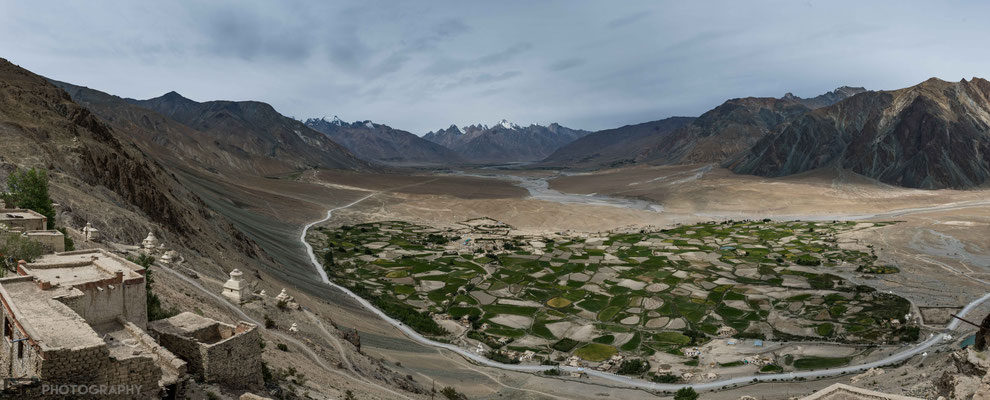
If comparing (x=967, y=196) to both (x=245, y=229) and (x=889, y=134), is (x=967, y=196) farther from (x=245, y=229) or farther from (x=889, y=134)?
(x=245, y=229)

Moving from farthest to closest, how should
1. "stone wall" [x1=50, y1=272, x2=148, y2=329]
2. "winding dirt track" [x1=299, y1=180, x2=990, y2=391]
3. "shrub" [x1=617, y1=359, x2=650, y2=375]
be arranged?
"shrub" [x1=617, y1=359, x2=650, y2=375]
"winding dirt track" [x1=299, y1=180, x2=990, y2=391]
"stone wall" [x1=50, y1=272, x2=148, y2=329]

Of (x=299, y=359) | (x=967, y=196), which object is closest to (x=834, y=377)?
(x=299, y=359)

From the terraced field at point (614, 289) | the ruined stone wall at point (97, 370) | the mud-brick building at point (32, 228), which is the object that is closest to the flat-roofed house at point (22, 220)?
the mud-brick building at point (32, 228)

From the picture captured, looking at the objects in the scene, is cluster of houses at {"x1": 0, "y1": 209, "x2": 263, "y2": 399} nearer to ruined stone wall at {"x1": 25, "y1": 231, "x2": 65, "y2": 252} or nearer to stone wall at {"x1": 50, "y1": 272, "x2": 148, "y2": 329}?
stone wall at {"x1": 50, "y1": 272, "x2": 148, "y2": 329}

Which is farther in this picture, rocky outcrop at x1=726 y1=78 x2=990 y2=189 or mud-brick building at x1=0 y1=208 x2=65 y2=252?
rocky outcrop at x1=726 y1=78 x2=990 y2=189

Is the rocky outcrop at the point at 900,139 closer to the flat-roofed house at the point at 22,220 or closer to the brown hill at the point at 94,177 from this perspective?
the brown hill at the point at 94,177

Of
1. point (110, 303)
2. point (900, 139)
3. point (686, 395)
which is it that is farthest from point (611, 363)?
point (900, 139)

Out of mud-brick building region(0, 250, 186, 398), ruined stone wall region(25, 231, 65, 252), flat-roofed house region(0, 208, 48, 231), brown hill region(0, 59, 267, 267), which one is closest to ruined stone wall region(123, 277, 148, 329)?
mud-brick building region(0, 250, 186, 398)
